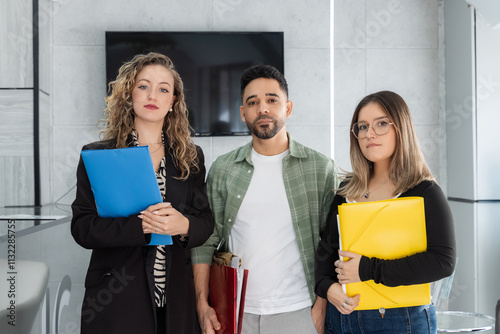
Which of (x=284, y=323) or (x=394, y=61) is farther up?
(x=394, y=61)

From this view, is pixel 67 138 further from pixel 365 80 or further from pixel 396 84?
pixel 396 84

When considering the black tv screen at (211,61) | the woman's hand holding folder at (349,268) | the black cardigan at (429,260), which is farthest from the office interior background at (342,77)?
the woman's hand holding folder at (349,268)

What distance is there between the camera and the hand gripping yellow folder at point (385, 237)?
1.37m

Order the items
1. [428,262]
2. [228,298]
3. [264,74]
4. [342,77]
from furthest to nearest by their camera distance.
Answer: [342,77]
[264,74]
[228,298]
[428,262]

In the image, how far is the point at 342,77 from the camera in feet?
12.5

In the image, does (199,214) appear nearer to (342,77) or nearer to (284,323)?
(284,323)

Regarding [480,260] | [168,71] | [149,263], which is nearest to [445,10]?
[480,260]

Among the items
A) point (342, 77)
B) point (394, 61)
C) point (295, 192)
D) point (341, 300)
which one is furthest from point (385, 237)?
point (394, 61)

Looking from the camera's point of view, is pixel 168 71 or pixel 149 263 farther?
pixel 168 71

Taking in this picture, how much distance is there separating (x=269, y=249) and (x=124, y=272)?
528 millimetres

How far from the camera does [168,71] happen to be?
1688 mm

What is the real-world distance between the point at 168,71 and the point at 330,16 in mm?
2461

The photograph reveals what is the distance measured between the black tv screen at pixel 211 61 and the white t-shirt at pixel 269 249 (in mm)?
1910

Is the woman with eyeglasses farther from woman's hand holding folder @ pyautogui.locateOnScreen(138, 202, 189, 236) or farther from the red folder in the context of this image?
woman's hand holding folder @ pyautogui.locateOnScreen(138, 202, 189, 236)
